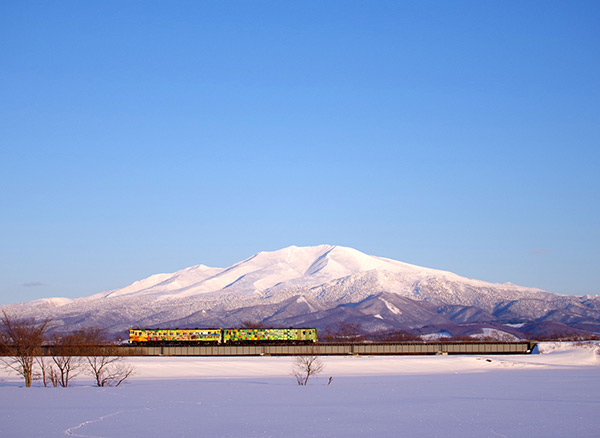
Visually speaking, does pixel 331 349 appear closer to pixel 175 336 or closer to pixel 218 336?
pixel 218 336

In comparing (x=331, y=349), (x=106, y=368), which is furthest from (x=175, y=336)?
(x=106, y=368)

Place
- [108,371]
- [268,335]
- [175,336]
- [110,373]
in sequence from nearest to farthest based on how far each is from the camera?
1. [108,371]
2. [110,373]
3. [175,336]
4. [268,335]

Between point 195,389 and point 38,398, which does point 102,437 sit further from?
point 195,389

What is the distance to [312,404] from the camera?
40.7m

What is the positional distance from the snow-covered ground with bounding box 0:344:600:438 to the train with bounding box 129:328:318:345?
2813 cm

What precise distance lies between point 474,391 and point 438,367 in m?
26.8

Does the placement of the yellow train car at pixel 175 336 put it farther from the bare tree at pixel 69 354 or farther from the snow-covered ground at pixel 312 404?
the snow-covered ground at pixel 312 404

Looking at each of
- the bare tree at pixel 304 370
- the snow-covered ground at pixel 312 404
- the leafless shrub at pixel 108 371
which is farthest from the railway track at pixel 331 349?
the snow-covered ground at pixel 312 404

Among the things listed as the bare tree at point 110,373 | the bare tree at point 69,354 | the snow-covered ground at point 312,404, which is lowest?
the snow-covered ground at point 312,404

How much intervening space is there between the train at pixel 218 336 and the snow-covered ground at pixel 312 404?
2813 centimetres

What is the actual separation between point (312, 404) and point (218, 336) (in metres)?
66.3

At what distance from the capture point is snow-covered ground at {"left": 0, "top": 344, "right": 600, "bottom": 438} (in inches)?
1217

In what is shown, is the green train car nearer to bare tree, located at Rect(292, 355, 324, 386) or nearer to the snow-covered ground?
bare tree, located at Rect(292, 355, 324, 386)

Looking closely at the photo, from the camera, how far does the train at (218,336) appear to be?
10119cm
